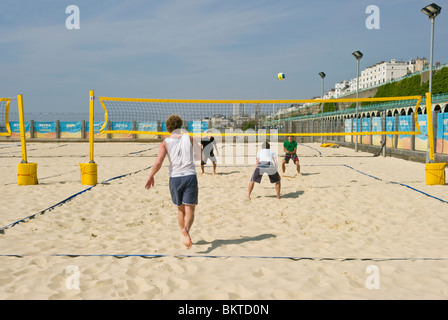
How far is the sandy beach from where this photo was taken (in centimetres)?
287

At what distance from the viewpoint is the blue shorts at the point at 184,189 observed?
3789 mm

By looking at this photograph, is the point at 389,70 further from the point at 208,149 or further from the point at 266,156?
the point at 266,156

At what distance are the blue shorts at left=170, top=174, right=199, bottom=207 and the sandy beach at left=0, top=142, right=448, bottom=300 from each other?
20.6 inches

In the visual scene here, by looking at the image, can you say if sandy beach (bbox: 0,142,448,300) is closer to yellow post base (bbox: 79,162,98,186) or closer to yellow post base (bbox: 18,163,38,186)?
yellow post base (bbox: 18,163,38,186)

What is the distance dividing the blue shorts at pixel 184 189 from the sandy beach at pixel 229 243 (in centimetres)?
52

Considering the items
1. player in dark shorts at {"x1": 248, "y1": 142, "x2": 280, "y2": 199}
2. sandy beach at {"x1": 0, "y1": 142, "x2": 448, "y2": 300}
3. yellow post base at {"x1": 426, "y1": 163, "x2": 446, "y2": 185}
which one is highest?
player in dark shorts at {"x1": 248, "y1": 142, "x2": 280, "y2": 199}

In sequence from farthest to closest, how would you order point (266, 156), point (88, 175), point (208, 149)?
point (208, 149)
point (88, 175)
point (266, 156)

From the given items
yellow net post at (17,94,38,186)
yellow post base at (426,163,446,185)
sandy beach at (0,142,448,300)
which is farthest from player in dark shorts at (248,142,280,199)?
yellow net post at (17,94,38,186)

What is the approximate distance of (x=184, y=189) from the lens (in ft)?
12.5

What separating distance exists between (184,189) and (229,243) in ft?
2.84

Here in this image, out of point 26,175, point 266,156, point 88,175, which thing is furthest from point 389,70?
point 26,175

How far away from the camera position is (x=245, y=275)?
310cm
